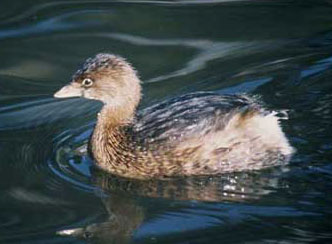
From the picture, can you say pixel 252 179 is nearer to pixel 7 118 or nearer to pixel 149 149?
pixel 149 149

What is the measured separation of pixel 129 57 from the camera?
32.9 feet

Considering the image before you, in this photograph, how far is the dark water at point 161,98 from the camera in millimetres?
6543

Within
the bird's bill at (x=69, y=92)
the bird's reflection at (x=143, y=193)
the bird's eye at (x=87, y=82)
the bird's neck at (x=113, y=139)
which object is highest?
the bird's eye at (x=87, y=82)

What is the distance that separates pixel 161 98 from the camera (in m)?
8.95

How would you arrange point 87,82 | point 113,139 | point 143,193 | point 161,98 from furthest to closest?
point 161,98 → point 87,82 → point 113,139 → point 143,193

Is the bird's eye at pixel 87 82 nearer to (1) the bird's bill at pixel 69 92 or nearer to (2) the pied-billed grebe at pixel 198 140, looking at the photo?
(1) the bird's bill at pixel 69 92

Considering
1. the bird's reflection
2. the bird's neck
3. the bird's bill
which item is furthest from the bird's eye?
the bird's reflection

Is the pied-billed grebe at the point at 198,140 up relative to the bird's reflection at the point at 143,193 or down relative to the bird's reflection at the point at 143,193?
up

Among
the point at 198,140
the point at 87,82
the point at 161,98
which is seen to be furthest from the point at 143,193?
A: the point at 161,98

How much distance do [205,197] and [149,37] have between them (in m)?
3.87

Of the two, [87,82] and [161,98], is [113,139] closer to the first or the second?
[87,82]

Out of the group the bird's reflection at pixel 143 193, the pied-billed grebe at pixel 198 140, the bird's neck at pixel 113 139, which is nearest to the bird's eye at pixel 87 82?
the bird's neck at pixel 113 139

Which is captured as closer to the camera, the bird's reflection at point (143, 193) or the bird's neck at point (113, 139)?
the bird's reflection at point (143, 193)

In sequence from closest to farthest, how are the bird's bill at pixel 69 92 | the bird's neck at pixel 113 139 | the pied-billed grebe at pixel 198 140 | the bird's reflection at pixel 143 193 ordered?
the bird's reflection at pixel 143 193, the pied-billed grebe at pixel 198 140, the bird's neck at pixel 113 139, the bird's bill at pixel 69 92
